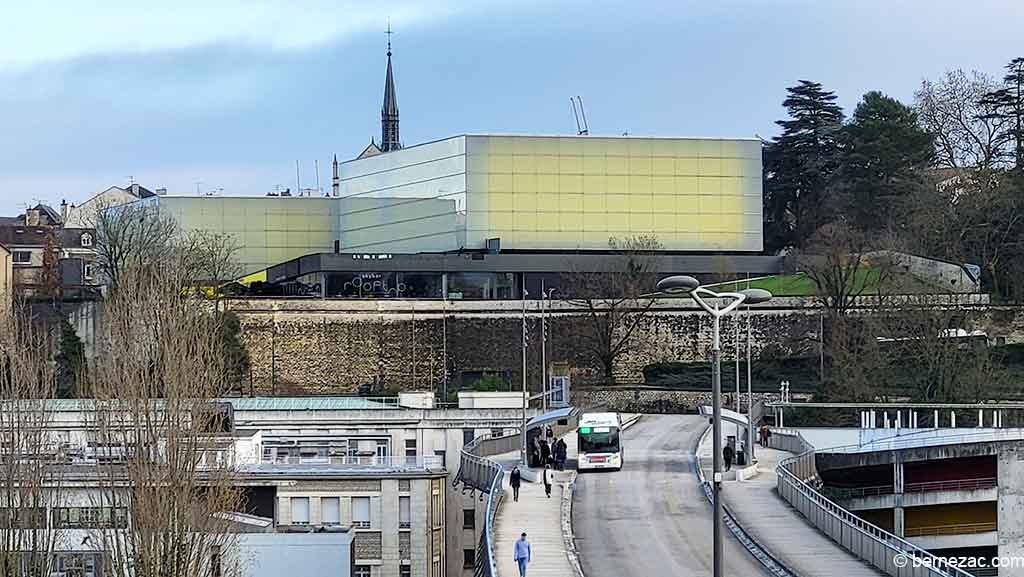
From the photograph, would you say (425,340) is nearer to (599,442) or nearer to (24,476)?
(599,442)

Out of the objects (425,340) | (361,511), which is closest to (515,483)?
(361,511)

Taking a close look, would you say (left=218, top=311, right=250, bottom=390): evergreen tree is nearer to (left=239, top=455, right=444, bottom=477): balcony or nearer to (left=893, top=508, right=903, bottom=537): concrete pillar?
(left=239, top=455, right=444, bottom=477): balcony

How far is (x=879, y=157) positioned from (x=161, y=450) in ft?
267

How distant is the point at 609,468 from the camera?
5847cm

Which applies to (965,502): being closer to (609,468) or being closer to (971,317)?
(609,468)

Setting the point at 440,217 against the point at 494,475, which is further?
the point at 440,217

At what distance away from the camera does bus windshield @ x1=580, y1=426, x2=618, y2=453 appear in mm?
58125

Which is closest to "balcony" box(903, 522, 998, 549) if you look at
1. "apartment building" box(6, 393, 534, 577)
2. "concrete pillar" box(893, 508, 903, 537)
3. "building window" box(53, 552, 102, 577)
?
"concrete pillar" box(893, 508, 903, 537)

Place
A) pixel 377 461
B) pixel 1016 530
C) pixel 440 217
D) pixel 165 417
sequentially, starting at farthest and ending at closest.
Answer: pixel 440 217 < pixel 377 461 < pixel 1016 530 < pixel 165 417

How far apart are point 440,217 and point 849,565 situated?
73901mm

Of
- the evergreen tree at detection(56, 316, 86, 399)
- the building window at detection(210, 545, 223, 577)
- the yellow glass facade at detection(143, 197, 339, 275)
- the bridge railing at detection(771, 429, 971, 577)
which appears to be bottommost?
the building window at detection(210, 545, 223, 577)

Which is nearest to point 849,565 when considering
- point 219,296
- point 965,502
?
point 965,502

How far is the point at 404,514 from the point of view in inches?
2495

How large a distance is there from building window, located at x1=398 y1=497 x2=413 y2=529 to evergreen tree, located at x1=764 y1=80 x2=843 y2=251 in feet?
208
